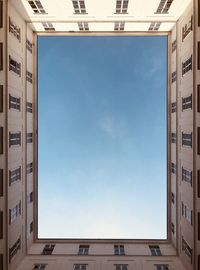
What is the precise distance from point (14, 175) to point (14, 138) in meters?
4.12

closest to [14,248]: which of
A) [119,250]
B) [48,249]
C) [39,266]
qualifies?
[39,266]

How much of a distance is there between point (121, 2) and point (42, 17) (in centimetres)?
1037

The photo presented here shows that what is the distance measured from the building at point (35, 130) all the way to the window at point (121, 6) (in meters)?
0.12

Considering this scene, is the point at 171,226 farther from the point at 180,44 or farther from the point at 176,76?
the point at 180,44

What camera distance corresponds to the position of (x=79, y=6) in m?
34.8

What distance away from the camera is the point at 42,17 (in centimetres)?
3738

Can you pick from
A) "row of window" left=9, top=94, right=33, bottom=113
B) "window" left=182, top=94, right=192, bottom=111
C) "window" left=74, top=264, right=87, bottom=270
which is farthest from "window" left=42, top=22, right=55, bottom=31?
"window" left=74, top=264, right=87, bottom=270

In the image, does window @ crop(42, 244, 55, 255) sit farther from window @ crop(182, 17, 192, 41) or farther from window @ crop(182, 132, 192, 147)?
window @ crop(182, 17, 192, 41)

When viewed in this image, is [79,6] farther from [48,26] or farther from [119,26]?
[119,26]

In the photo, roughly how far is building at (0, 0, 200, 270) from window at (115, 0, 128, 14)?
0.12m

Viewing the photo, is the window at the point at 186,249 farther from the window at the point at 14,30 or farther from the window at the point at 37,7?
the window at the point at 37,7

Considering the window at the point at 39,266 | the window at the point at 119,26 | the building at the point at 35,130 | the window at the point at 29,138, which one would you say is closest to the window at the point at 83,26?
the building at the point at 35,130

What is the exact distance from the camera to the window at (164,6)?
33.4 metres

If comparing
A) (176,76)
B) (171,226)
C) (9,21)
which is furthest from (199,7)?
(171,226)
